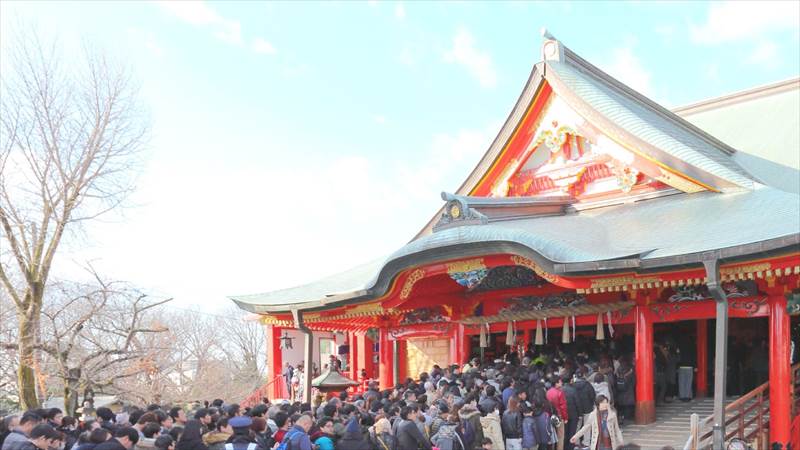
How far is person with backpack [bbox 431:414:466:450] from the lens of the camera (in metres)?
9.89

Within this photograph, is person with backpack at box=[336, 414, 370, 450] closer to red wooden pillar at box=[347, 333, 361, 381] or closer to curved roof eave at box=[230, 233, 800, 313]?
curved roof eave at box=[230, 233, 800, 313]

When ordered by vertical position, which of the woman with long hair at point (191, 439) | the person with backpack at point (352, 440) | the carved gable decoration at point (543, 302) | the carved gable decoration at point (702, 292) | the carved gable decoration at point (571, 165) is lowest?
the person with backpack at point (352, 440)

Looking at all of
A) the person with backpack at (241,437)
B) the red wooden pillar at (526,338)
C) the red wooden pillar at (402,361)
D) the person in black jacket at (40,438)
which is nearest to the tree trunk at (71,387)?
the person in black jacket at (40,438)

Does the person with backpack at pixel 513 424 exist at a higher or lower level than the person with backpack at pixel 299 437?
lower

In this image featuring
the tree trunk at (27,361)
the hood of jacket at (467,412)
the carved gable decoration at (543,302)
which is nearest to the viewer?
the hood of jacket at (467,412)

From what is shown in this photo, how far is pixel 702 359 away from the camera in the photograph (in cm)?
1589

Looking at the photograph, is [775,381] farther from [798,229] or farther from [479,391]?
[479,391]

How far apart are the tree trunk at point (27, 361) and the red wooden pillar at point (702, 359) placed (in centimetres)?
1304

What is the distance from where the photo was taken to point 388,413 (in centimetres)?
1038

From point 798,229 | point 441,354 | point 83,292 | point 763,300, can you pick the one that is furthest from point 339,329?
point 798,229

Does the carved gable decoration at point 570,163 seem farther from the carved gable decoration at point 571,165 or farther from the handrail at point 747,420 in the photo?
the handrail at point 747,420

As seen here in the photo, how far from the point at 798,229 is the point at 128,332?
1114 cm

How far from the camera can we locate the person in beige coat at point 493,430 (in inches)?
416

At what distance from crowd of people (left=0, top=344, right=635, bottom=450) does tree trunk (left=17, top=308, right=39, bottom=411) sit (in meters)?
3.88
